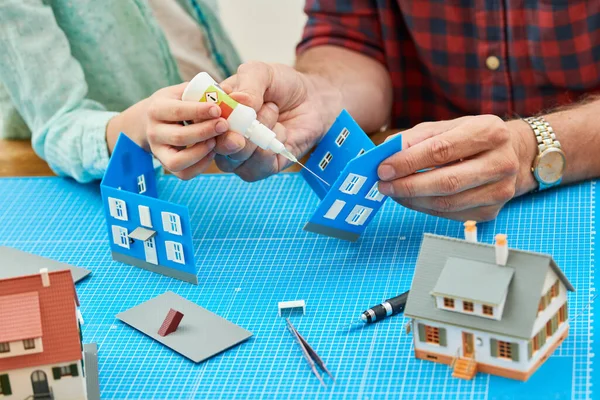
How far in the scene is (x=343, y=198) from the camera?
1532mm

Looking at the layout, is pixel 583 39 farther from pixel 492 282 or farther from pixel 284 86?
pixel 492 282

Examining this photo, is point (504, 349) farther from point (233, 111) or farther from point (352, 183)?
point (233, 111)

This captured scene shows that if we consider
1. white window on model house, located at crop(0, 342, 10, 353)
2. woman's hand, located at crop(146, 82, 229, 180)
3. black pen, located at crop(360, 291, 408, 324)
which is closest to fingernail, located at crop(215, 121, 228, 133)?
woman's hand, located at crop(146, 82, 229, 180)

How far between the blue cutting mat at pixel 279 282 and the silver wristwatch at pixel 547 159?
4cm

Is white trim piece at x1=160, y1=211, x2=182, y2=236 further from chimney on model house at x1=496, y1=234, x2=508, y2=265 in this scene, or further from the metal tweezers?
chimney on model house at x1=496, y1=234, x2=508, y2=265

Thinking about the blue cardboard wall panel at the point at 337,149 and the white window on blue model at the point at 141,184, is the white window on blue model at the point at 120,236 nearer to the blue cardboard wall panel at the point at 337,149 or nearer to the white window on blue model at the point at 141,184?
the white window on blue model at the point at 141,184

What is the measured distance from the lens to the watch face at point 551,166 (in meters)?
1.68

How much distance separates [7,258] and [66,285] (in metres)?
0.49

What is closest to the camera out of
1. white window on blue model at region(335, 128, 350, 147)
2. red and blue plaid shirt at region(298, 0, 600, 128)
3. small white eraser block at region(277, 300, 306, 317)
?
small white eraser block at region(277, 300, 306, 317)

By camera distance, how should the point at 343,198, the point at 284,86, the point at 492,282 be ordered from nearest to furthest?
the point at 492,282 < the point at 343,198 < the point at 284,86

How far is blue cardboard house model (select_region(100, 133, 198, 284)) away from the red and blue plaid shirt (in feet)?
2.27

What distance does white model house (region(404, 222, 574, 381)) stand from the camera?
3.93ft

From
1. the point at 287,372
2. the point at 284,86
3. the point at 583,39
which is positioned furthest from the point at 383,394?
the point at 583,39

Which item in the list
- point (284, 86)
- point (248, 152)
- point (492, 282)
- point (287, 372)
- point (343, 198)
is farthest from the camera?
point (284, 86)
